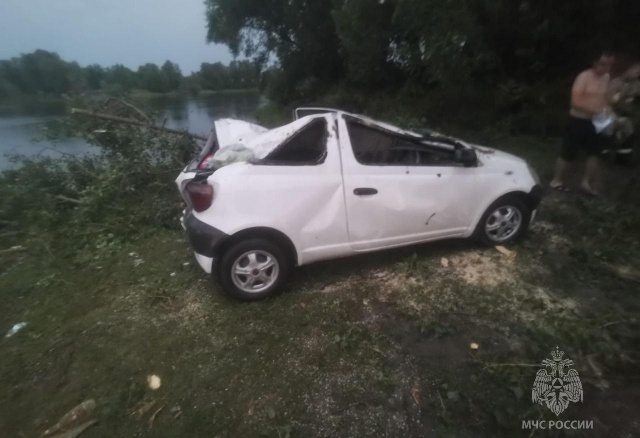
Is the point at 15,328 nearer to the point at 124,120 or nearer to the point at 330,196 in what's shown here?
the point at 330,196

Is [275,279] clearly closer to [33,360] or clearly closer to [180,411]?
[180,411]

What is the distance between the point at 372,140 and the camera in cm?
315

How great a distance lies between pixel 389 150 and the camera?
3211 millimetres

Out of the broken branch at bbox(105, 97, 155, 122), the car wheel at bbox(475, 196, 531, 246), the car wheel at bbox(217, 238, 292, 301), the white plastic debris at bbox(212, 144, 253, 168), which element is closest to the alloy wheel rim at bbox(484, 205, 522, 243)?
the car wheel at bbox(475, 196, 531, 246)

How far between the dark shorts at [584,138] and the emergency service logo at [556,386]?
130 inches

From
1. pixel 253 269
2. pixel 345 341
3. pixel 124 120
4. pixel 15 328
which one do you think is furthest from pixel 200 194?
pixel 124 120

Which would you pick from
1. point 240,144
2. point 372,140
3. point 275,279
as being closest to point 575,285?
point 372,140

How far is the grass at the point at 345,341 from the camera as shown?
2150mm

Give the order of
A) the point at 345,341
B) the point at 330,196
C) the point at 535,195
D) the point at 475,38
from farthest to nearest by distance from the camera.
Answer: the point at 475,38 → the point at 535,195 → the point at 330,196 → the point at 345,341

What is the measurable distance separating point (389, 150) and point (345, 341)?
68.2 inches

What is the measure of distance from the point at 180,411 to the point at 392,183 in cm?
238

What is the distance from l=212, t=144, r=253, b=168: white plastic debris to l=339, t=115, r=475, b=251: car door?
34.6 inches

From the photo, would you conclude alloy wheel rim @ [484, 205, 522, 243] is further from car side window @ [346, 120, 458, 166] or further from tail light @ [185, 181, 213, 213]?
tail light @ [185, 181, 213, 213]

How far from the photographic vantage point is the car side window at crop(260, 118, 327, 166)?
117 inches
